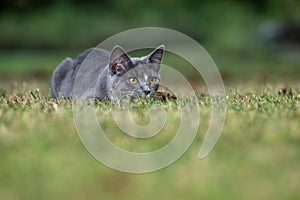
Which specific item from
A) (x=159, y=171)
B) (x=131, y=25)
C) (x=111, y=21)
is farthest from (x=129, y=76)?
(x=111, y=21)

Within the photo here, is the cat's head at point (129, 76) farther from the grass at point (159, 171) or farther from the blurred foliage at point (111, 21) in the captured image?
the blurred foliage at point (111, 21)

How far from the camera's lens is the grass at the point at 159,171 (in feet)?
11.9

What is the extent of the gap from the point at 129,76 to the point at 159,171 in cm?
284

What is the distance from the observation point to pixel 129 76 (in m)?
6.67

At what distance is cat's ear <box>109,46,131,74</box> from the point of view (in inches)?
261

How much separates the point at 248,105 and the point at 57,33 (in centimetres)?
2011

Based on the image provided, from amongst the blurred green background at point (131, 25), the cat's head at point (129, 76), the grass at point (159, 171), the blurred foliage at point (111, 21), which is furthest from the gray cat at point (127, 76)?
the blurred foliage at point (111, 21)

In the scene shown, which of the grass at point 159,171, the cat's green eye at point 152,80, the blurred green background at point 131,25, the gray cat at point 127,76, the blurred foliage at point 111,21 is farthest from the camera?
the blurred foliage at point 111,21

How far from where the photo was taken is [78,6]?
2584 cm

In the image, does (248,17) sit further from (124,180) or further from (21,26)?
(124,180)

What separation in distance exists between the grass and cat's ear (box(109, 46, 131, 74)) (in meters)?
1.75

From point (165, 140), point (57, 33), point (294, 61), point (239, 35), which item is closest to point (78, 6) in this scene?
point (57, 33)

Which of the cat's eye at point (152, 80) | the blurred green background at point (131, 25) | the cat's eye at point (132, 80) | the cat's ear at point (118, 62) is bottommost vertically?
the cat's eye at point (132, 80)

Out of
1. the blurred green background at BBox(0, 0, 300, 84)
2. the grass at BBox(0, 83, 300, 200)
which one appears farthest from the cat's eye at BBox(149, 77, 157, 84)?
the blurred green background at BBox(0, 0, 300, 84)
